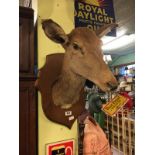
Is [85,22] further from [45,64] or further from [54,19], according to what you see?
[45,64]

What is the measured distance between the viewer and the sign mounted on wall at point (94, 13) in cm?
184

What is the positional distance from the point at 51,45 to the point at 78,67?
32cm

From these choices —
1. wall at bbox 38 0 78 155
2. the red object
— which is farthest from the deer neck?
the red object

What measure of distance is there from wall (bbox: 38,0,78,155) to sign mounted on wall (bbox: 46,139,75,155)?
0.12 ft

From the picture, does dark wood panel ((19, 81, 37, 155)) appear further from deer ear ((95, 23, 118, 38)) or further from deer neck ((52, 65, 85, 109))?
deer ear ((95, 23, 118, 38))

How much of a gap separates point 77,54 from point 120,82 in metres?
0.50

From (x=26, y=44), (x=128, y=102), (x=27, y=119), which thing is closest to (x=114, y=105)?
(x=128, y=102)

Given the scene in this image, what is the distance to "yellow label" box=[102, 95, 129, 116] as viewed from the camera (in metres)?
1.90

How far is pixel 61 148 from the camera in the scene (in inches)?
68.9

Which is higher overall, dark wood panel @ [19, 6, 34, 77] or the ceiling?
the ceiling

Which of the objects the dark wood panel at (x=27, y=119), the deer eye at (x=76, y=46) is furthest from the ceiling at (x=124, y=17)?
the dark wood panel at (x=27, y=119)

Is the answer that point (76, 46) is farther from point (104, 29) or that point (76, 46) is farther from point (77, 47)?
point (104, 29)

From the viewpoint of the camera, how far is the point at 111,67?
73.8 inches
